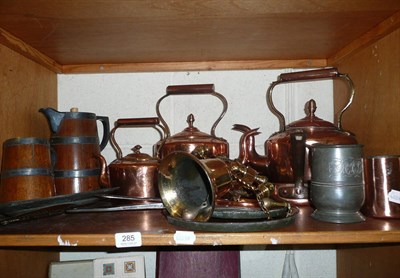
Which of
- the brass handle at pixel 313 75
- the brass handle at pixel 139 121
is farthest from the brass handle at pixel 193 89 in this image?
the brass handle at pixel 313 75

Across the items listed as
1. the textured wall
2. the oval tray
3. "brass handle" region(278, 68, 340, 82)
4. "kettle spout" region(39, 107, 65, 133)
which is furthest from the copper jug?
"brass handle" region(278, 68, 340, 82)

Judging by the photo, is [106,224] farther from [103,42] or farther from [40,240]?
[103,42]

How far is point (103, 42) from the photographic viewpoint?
883mm

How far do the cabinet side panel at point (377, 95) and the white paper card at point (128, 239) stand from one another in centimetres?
57

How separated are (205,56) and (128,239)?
1.97 ft

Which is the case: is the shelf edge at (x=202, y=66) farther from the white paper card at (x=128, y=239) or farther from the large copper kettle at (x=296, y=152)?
the white paper card at (x=128, y=239)

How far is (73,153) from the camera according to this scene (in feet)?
2.83

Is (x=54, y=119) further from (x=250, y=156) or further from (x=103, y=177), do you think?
(x=250, y=156)

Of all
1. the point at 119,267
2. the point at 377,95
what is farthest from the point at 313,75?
the point at 119,267

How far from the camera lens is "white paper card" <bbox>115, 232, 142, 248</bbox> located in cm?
60

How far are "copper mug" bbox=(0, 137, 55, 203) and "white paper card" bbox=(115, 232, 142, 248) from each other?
0.26m

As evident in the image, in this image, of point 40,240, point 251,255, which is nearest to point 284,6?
point 40,240

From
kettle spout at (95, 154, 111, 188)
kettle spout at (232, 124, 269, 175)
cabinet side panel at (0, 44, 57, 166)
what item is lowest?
kettle spout at (95, 154, 111, 188)

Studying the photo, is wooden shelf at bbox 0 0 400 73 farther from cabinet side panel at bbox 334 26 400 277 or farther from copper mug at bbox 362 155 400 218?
copper mug at bbox 362 155 400 218
